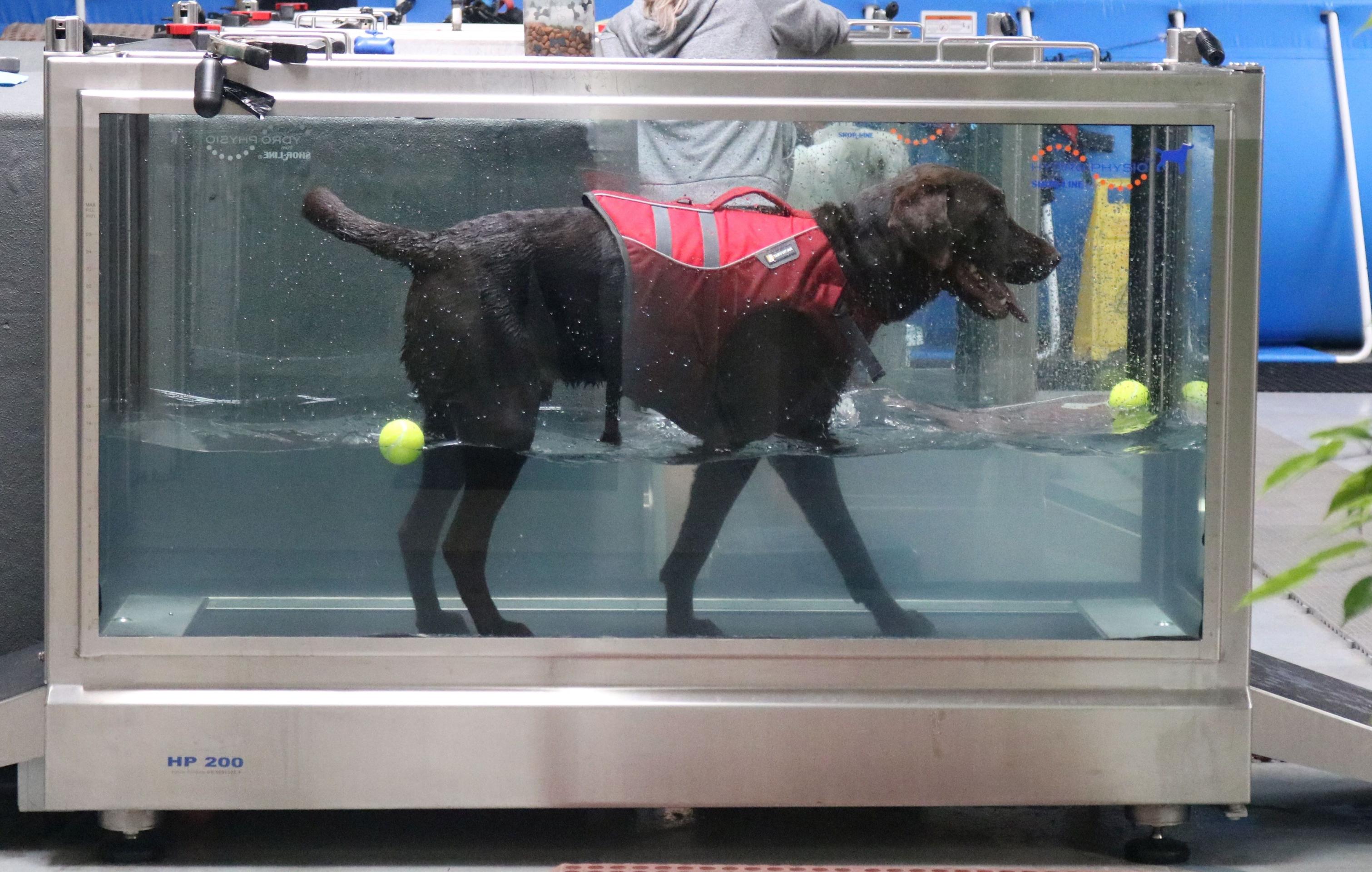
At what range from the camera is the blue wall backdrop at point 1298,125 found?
8.40 m

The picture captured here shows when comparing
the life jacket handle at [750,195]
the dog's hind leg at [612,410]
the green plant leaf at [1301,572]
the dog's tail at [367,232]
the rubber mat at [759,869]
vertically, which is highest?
the life jacket handle at [750,195]

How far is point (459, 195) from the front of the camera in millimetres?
2217

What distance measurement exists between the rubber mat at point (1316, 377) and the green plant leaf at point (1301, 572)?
24.1 feet

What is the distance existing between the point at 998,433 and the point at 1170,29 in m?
0.72

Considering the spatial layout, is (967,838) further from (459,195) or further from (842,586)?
(459,195)

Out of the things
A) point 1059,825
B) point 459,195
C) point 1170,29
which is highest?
point 1170,29

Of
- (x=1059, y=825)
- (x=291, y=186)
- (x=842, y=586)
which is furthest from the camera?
(x=1059, y=825)

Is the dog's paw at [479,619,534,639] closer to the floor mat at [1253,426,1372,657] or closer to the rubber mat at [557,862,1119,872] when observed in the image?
the rubber mat at [557,862,1119,872]

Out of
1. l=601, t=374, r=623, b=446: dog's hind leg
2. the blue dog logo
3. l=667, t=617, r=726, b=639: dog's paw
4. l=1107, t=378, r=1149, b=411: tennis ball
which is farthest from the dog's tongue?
l=667, t=617, r=726, b=639: dog's paw

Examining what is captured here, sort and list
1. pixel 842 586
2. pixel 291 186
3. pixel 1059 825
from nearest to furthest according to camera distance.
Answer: pixel 291 186, pixel 842 586, pixel 1059 825

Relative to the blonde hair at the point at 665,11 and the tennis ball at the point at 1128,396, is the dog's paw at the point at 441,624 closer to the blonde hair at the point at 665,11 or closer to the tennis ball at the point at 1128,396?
the tennis ball at the point at 1128,396

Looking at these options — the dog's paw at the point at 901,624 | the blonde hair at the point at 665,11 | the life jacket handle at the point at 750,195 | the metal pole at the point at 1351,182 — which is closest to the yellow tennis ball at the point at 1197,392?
the dog's paw at the point at 901,624

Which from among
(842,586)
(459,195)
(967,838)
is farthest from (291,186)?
(967,838)

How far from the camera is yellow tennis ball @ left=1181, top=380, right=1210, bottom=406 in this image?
223cm
